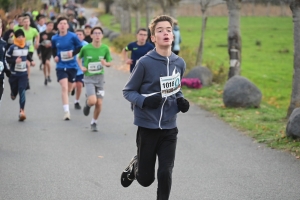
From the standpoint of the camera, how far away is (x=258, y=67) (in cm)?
3284

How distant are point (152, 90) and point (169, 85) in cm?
18

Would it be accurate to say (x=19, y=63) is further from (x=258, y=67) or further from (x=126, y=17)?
(x=126, y=17)

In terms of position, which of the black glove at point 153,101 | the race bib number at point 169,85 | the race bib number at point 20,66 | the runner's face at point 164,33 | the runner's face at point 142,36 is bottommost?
the race bib number at point 20,66

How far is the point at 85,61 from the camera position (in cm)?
1310

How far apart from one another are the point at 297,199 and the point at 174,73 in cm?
215

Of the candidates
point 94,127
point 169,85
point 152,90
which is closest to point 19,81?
point 94,127

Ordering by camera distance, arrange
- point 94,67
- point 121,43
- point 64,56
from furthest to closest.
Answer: point 121,43
point 64,56
point 94,67

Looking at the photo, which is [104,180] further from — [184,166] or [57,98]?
[57,98]

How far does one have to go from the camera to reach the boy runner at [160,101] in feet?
23.0

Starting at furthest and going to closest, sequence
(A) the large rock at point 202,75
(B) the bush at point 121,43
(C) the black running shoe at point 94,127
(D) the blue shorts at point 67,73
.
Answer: (B) the bush at point 121,43
(A) the large rock at point 202,75
(D) the blue shorts at point 67,73
(C) the black running shoe at point 94,127

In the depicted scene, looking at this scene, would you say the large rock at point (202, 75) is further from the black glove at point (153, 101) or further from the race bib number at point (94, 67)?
the black glove at point (153, 101)

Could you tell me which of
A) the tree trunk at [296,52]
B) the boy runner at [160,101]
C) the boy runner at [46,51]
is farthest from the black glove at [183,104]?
the boy runner at [46,51]

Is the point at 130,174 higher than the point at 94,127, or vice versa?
the point at 130,174

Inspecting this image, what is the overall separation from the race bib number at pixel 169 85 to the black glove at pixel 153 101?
0.42 ft
